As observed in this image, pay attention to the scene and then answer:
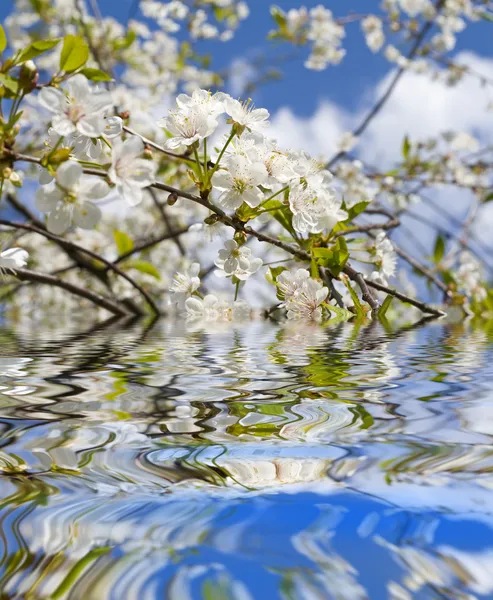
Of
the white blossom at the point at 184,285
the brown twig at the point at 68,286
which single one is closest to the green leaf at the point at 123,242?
the brown twig at the point at 68,286

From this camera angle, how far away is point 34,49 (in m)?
0.69

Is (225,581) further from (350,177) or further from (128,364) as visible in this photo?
(350,177)

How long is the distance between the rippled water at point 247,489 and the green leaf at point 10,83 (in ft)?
1.01

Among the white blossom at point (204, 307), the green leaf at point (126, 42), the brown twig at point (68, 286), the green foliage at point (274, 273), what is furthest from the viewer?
the green leaf at point (126, 42)

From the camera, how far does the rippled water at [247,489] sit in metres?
0.22

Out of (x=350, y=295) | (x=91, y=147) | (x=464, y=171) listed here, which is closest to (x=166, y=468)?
(x=91, y=147)

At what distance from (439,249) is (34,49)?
1.52 meters

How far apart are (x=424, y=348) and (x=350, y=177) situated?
2.26 metres

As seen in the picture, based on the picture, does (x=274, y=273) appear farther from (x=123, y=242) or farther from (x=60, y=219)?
(x=123, y=242)

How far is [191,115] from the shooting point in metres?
0.81

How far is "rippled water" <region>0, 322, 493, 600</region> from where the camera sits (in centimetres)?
22

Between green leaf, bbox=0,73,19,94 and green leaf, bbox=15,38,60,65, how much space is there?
5 centimetres

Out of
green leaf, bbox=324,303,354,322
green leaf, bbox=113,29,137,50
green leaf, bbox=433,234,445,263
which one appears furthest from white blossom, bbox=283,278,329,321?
green leaf, bbox=113,29,137,50

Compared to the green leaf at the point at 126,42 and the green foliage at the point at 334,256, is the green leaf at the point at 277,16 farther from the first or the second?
the green foliage at the point at 334,256
